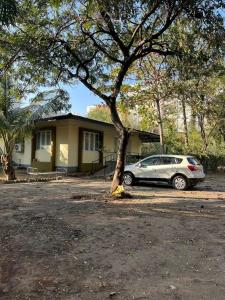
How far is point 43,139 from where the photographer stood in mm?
26922

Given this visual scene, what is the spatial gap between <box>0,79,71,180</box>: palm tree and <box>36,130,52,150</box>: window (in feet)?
19.7

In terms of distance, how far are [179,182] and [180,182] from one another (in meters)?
0.05

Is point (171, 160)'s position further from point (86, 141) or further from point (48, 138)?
point (48, 138)

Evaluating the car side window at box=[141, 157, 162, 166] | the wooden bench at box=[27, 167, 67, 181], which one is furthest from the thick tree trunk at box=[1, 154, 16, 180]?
the car side window at box=[141, 157, 162, 166]

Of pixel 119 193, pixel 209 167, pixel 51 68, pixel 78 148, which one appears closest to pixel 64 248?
pixel 119 193

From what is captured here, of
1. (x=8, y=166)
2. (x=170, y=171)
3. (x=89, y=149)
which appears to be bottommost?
(x=170, y=171)

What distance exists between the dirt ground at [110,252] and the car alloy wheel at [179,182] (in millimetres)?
6250

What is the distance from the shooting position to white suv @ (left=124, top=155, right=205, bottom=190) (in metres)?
18.0

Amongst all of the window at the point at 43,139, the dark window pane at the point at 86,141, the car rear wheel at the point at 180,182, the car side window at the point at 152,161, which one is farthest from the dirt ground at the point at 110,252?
the window at the point at 43,139

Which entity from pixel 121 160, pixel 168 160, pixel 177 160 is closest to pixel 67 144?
pixel 168 160

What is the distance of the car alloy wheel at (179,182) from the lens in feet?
59.1

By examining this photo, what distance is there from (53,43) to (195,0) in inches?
194

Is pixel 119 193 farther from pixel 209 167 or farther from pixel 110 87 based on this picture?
pixel 209 167

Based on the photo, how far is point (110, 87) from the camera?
17.1 m
